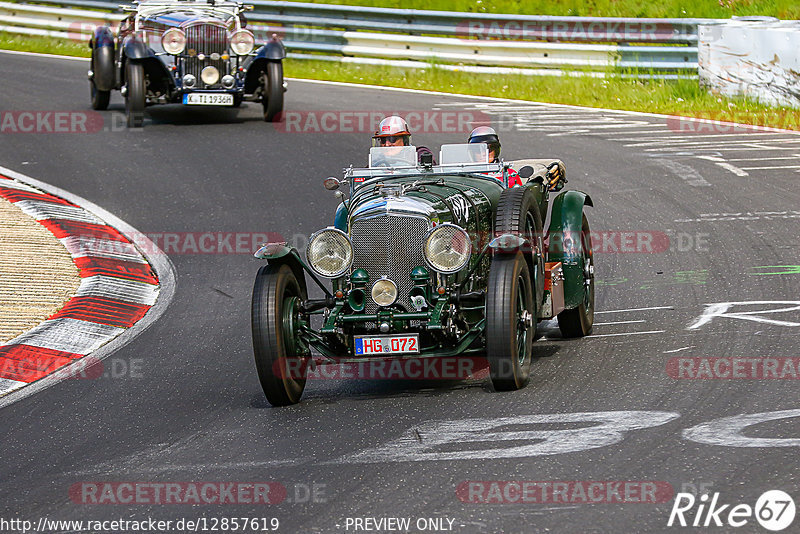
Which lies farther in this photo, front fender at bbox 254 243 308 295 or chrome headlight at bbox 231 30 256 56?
chrome headlight at bbox 231 30 256 56

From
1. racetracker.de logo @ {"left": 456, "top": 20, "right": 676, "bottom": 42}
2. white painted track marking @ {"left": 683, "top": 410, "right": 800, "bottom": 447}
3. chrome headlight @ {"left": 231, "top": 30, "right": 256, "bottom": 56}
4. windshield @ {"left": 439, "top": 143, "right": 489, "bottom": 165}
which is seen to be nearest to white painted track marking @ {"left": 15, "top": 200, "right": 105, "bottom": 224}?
chrome headlight @ {"left": 231, "top": 30, "right": 256, "bottom": 56}

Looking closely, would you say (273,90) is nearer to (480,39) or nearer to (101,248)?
(480,39)

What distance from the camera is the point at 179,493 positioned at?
222 inches

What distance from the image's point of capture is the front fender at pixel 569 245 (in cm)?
846

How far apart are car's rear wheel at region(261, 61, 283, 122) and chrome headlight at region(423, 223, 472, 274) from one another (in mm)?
9743

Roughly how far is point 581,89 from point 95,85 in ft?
23.6

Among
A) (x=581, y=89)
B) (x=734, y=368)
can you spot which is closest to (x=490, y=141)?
(x=734, y=368)

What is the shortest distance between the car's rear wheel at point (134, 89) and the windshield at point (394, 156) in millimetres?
8609

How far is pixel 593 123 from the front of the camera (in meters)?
16.6

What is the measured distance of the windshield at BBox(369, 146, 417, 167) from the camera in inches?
344

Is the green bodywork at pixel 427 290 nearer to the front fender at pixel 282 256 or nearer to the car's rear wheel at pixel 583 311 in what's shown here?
the front fender at pixel 282 256

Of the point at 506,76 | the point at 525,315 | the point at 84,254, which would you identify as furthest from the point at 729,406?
the point at 506,76

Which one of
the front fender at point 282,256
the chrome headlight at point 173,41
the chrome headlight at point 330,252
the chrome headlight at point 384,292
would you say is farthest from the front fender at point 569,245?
the chrome headlight at point 173,41

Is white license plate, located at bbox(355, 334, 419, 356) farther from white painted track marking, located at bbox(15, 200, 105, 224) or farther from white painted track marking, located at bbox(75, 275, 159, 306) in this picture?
white painted track marking, located at bbox(15, 200, 105, 224)
